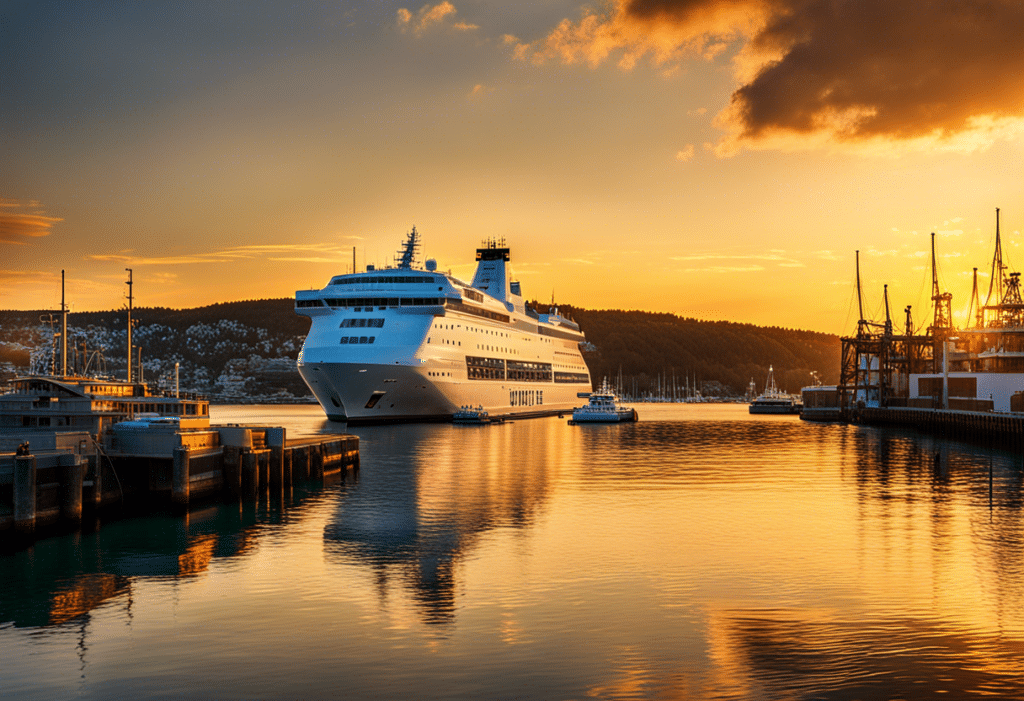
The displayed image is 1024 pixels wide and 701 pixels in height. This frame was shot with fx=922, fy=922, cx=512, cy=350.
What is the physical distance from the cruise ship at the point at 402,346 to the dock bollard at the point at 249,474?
155ft

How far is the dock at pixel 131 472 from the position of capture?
96.2 ft

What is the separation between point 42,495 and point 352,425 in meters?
65.3

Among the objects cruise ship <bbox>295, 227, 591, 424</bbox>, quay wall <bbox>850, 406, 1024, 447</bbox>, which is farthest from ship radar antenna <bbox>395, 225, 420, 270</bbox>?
quay wall <bbox>850, 406, 1024, 447</bbox>

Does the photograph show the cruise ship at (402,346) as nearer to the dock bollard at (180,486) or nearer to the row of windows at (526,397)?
the row of windows at (526,397)

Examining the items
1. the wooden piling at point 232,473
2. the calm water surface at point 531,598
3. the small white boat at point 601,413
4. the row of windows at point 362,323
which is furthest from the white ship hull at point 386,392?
the wooden piling at point 232,473

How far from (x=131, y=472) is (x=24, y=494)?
25.3ft

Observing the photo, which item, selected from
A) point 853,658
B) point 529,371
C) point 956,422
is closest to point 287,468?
point 853,658

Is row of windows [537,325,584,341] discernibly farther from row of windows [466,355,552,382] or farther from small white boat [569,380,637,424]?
small white boat [569,380,637,424]

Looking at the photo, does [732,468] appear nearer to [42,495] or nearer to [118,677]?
[42,495]

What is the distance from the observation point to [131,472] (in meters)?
36.8

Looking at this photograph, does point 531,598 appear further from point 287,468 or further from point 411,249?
point 411,249

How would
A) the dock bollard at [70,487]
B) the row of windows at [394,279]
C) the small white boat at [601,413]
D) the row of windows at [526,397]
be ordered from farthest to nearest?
the row of windows at [526,397] < the small white boat at [601,413] < the row of windows at [394,279] < the dock bollard at [70,487]

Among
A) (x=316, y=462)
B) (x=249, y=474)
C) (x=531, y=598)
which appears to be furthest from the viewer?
(x=316, y=462)

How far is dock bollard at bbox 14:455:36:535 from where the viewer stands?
28.8 metres
